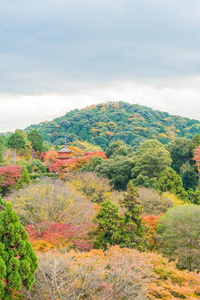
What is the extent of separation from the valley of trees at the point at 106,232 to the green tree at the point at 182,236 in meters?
0.05

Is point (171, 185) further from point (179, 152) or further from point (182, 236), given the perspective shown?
point (179, 152)

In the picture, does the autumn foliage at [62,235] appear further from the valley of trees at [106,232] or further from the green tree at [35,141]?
the green tree at [35,141]

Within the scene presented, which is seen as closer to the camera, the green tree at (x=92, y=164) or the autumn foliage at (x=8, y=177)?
the autumn foliage at (x=8, y=177)

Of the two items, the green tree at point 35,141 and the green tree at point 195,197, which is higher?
the green tree at point 35,141

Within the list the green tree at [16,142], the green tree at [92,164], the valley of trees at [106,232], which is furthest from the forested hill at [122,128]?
the valley of trees at [106,232]

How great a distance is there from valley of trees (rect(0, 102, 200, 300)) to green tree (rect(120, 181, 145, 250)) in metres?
0.05

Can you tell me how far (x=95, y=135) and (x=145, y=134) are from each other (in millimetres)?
11091

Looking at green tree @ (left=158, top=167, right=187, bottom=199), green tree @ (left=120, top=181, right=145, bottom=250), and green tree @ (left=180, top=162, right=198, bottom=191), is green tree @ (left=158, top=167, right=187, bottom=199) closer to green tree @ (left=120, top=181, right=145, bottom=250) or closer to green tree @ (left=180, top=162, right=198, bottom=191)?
green tree @ (left=180, top=162, right=198, bottom=191)

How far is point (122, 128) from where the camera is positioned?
69812 millimetres

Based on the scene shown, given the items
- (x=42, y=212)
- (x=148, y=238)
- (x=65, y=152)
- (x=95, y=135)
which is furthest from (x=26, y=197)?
(x=95, y=135)

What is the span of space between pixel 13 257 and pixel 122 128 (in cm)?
6222

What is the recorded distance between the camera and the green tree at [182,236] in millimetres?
14625

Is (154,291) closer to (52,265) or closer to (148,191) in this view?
(52,265)

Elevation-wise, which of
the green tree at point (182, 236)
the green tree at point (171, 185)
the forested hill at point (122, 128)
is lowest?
the green tree at point (182, 236)
